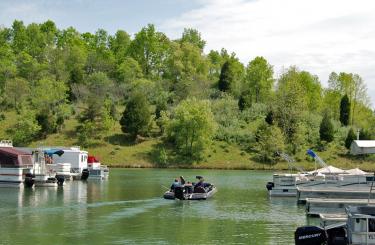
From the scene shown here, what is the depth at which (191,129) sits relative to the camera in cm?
11456

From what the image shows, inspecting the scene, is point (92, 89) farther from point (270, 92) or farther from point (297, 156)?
point (297, 156)

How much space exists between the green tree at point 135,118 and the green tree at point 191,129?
4879mm

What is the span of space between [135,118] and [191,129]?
34.4ft

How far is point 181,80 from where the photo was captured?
489 feet

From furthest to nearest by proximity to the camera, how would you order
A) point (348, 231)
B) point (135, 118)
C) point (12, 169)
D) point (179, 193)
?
point (135, 118)
point (12, 169)
point (179, 193)
point (348, 231)

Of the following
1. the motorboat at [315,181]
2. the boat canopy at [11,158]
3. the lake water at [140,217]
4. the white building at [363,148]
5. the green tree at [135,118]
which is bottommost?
the lake water at [140,217]

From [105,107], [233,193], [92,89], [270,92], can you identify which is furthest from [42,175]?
[270,92]

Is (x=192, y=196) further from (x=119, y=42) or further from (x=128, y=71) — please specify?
(x=119, y=42)

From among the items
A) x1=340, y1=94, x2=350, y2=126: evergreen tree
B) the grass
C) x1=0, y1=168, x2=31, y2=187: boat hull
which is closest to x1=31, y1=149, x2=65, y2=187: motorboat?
x1=0, y1=168, x2=31, y2=187: boat hull

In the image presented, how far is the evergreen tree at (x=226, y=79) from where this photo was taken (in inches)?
5945

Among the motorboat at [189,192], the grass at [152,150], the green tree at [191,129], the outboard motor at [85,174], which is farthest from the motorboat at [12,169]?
the green tree at [191,129]

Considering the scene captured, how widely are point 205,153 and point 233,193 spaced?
49.5m

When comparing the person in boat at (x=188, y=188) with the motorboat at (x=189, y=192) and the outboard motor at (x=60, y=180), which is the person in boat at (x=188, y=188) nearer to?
the motorboat at (x=189, y=192)

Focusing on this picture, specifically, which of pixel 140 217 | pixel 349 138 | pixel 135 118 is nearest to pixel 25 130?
pixel 135 118
